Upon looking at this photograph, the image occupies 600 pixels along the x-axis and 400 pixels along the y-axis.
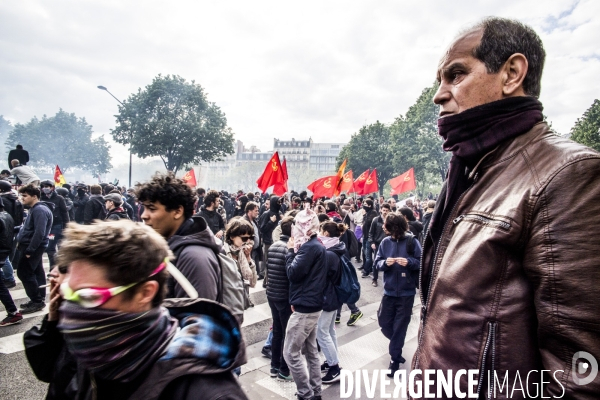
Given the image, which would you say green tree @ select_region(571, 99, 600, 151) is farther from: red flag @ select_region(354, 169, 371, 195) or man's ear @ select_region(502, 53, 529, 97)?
man's ear @ select_region(502, 53, 529, 97)

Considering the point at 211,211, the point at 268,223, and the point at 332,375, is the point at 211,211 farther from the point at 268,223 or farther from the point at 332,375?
the point at 332,375

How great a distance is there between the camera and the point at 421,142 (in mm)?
37188

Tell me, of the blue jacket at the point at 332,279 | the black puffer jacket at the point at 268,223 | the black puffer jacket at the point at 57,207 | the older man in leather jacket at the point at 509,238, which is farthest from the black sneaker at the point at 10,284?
the older man in leather jacket at the point at 509,238

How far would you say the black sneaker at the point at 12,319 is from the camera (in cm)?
533

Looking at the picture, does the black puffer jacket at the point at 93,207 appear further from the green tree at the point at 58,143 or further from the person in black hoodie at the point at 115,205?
the green tree at the point at 58,143

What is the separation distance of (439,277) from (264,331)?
5134 mm

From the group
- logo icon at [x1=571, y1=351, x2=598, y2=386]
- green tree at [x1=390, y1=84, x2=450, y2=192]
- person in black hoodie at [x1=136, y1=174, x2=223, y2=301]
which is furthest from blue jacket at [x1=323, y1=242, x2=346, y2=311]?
green tree at [x1=390, y1=84, x2=450, y2=192]

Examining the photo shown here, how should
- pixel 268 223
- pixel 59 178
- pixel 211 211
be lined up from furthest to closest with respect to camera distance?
pixel 59 178 < pixel 268 223 < pixel 211 211

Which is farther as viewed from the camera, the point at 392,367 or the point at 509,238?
the point at 392,367

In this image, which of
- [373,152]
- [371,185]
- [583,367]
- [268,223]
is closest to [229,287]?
[583,367]

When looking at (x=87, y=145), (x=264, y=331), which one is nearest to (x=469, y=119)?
(x=264, y=331)

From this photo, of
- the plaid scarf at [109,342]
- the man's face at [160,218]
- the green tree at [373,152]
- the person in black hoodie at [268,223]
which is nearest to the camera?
the plaid scarf at [109,342]

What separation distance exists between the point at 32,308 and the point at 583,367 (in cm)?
756

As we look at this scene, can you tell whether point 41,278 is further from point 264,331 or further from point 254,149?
point 254,149
